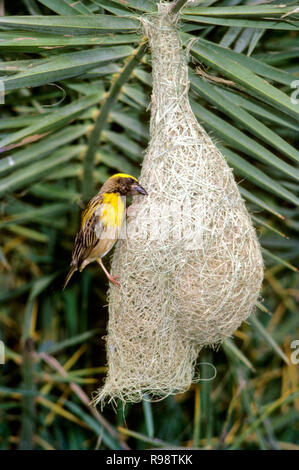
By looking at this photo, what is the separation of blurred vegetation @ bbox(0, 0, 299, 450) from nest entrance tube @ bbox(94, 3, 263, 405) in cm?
14

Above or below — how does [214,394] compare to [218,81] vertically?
below

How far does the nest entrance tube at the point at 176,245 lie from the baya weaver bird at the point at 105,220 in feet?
0.17

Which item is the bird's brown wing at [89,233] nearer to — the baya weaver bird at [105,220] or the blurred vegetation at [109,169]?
the baya weaver bird at [105,220]

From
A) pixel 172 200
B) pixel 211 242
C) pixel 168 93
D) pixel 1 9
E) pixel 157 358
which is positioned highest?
pixel 1 9

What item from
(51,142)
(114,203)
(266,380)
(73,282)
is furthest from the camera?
(266,380)

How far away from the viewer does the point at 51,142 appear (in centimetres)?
256

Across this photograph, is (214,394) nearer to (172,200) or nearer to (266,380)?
(266,380)

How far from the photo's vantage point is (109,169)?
343 cm

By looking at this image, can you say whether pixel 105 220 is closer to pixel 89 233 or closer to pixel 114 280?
pixel 89 233

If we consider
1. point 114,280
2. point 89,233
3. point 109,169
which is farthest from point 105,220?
point 109,169

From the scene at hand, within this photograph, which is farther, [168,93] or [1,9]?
[1,9]

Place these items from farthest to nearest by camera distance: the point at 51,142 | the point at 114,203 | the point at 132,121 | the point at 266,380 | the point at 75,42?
the point at 266,380
the point at 132,121
the point at 51,142
the point at 114,203
the point at 75,42

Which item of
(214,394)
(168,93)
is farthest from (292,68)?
(214,394)

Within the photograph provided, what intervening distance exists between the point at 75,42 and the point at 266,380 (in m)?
3.39
